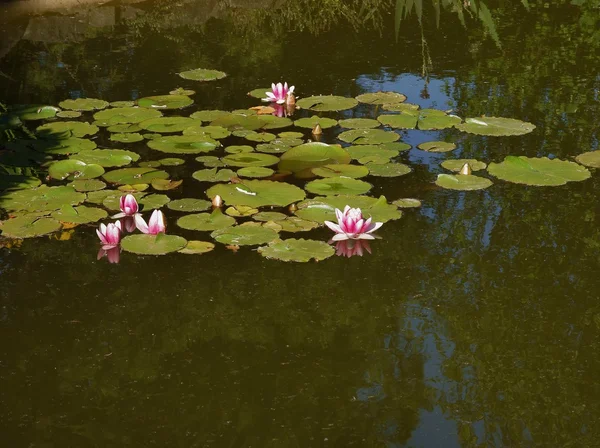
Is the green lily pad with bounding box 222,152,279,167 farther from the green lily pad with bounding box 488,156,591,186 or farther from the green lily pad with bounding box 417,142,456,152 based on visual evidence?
the green lily pad with bounding box 488,156,591,186

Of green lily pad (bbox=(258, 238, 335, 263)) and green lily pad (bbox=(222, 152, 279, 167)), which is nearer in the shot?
green lily pad (bbox=(258, 238, 335, 263))

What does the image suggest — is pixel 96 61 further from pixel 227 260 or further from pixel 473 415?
pixel 473 415

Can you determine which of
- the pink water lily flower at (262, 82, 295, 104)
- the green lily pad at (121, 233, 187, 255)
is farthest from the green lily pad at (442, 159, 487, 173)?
the green lily pad at (121, 233, 187, 255)

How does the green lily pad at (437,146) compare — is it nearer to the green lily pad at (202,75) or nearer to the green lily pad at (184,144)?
the green lily pad at (184,144)

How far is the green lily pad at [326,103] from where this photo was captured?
18.6ft

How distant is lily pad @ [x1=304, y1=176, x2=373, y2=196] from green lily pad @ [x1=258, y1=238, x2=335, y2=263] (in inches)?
23.1

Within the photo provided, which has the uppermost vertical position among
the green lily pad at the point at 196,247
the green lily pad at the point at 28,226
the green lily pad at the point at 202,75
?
the green lily pad at the point at 196,247

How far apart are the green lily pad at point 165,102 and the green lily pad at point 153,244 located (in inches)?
74.8

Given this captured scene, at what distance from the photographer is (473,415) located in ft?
9.08

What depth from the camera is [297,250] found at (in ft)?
12.4

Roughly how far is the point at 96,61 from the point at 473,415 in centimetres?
464

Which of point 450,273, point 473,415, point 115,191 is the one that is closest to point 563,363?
point 473,415

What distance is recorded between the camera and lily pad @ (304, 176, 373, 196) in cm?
439

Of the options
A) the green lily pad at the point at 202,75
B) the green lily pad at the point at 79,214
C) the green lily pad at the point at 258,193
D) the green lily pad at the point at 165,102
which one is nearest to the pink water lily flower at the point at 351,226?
the green lily pad at the point at 258,193
